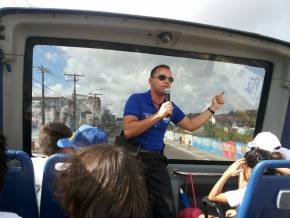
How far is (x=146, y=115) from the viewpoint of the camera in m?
3.75

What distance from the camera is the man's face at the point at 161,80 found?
12.7ft

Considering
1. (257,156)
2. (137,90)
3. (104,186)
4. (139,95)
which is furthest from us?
(137,90)

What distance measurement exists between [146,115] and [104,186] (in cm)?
230

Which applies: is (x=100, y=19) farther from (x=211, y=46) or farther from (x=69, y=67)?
(x=211, y=46)

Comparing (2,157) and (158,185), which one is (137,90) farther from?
(2,157)

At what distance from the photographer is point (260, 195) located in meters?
2.80

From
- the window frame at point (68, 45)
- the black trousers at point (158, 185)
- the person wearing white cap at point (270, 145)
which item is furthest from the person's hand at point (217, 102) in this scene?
the black trousers at point (158, 185)

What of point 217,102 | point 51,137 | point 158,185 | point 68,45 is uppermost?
point 68,45

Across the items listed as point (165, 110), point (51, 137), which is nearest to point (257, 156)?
point (165, 110)

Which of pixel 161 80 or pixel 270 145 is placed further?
pixel 161 80

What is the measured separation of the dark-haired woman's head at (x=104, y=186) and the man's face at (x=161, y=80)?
2306mm

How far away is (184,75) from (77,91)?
1.00 m

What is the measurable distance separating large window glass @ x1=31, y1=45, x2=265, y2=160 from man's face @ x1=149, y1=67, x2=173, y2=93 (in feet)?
0.66

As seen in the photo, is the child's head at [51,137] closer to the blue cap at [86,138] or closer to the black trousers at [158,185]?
the blue cap at [86,138]
